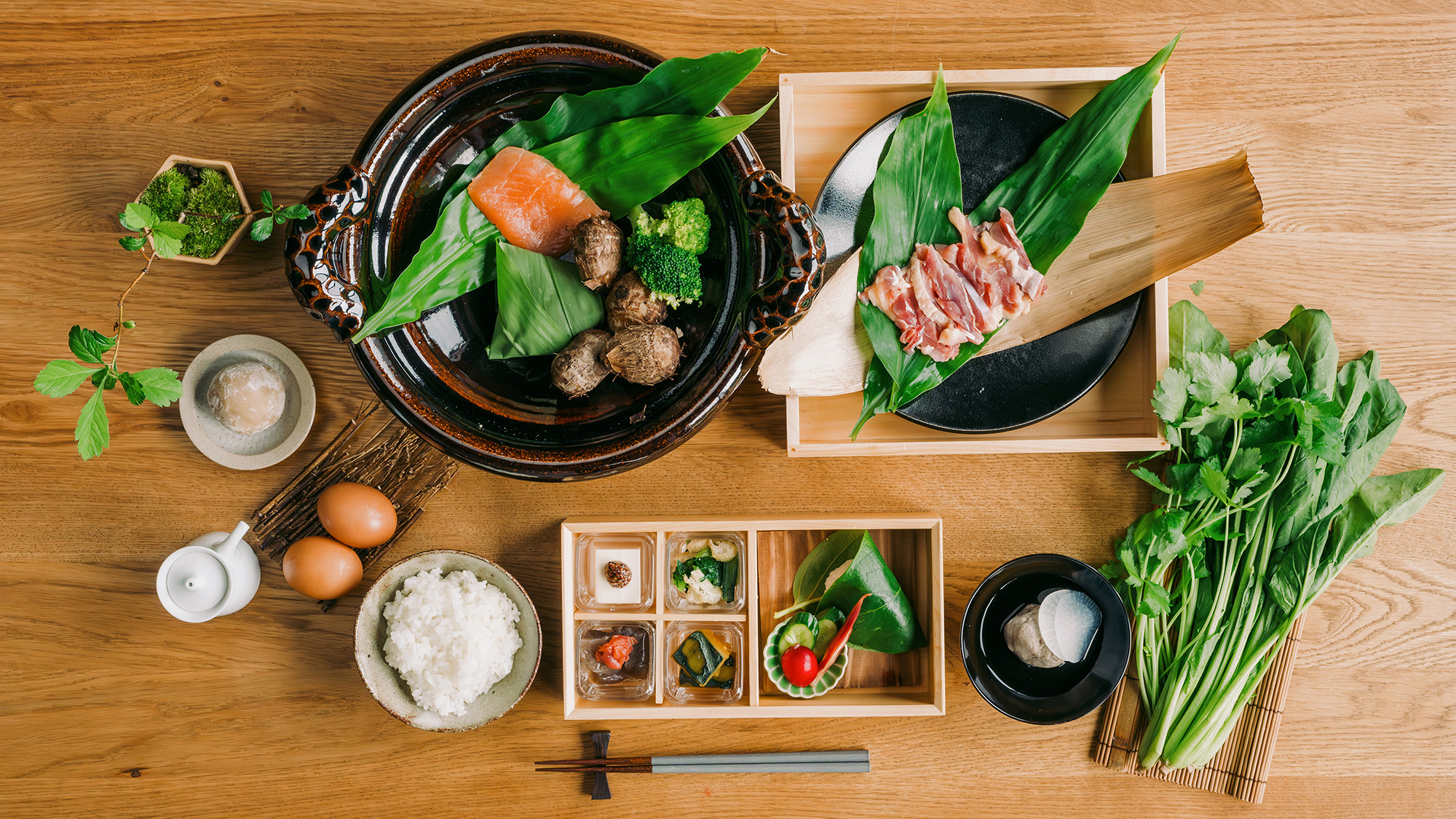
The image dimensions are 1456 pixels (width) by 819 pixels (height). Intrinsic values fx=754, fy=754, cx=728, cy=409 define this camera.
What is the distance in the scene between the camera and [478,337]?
4.53 ft

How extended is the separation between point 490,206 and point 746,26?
30.9 inches

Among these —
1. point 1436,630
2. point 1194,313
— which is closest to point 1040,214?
point 1194,313

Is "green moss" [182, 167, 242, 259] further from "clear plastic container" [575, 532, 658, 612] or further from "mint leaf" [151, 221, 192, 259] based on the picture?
"clear plastic container" [575, 532, 658, 612]

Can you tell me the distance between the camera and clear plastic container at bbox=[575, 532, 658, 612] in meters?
1.75

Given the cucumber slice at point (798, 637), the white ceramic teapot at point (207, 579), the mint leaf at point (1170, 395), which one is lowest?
the cucumber slice at point (798, 637)

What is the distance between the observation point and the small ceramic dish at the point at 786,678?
1.68 meters

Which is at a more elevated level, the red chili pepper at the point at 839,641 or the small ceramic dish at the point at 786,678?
the red chili pepper at the point at 839,641

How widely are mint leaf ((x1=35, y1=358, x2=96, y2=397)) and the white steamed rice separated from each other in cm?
74

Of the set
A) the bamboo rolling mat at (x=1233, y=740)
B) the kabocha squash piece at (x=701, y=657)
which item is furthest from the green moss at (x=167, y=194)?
the bamboo rolling mat at (x=1233, y=740)

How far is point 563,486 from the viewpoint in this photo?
1758 mm

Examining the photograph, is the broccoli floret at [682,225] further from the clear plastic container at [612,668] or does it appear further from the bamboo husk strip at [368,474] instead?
the clear plastic container at [612,668]

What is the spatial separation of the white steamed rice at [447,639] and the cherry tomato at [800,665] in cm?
62

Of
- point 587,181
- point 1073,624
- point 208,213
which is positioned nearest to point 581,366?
point 587,181

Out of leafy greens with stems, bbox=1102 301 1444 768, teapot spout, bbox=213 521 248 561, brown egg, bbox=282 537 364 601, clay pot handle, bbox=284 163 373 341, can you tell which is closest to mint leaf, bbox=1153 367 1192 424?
leafy greens with stems, bbox=1102 301 1444 768
